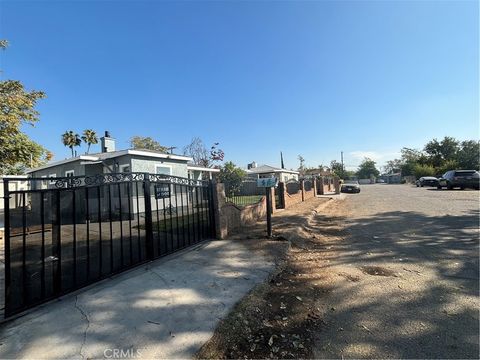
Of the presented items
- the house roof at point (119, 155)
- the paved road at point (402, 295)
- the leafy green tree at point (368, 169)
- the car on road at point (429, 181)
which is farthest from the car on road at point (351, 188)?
the leafy green tree at point (368, 169)

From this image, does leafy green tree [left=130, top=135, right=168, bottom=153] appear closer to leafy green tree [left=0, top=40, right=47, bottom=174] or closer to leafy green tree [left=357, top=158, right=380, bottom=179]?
leafy green tree [left=0, top=40, right=47, bottom=174]

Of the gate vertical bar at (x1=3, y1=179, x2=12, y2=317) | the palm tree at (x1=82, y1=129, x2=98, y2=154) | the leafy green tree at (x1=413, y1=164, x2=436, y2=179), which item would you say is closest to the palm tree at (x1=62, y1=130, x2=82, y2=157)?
the palm tree at (x1=82, y1=129, x2=98, y2=154)

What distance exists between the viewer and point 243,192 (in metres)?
14.5

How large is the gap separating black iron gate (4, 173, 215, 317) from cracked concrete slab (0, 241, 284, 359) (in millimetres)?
391

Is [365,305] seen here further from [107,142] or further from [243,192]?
[107,142]

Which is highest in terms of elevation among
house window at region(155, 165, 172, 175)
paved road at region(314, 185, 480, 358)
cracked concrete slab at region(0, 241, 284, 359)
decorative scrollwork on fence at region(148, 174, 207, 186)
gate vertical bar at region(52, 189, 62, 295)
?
house window at region(155, 165, 172, 175)

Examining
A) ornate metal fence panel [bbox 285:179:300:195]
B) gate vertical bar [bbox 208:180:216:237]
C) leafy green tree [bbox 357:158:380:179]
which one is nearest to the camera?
gate vertical bar [bbox 208:180:216:237]

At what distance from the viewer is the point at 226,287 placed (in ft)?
14.9

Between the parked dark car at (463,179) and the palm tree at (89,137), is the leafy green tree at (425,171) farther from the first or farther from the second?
the palm tree at (89,137)

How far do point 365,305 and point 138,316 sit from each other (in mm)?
3109

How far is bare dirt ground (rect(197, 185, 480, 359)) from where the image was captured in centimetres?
298

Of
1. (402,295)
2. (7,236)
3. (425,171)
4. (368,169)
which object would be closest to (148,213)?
(7,236)

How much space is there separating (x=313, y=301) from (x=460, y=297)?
2.14 metres

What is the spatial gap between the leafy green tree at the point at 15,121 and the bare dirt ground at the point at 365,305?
39.4 feet
